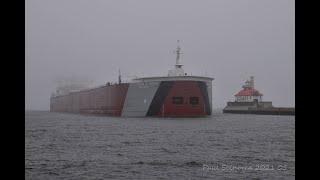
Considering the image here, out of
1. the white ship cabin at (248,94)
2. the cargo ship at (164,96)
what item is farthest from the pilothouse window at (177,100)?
the white ship cabin at (248,94)

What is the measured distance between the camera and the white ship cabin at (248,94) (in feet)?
265

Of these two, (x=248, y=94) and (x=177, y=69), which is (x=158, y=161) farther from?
(x=248, y=94)

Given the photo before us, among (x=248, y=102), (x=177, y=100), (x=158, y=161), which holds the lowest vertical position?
(x=158, y=161)

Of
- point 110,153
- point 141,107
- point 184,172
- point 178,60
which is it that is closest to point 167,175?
point 184,172

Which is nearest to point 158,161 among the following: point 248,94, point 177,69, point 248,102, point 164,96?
point 164,96

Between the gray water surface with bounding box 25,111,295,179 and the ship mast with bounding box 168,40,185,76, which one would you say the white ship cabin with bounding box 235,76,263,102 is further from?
the gray water surface with bounding box 25,111,295,179

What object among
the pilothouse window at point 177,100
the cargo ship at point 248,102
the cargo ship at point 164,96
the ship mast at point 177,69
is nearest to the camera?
the pilothouse window at point 177,100

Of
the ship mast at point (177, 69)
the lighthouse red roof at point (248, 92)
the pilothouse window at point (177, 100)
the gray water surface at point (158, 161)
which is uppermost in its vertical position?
the ship mast at point (177, 69)

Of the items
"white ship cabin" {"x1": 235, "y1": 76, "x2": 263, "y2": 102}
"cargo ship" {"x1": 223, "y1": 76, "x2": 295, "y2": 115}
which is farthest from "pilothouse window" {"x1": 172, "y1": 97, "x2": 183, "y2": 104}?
"white ship cabin" {"x1": 235, "y1": 76, "x2": 263, "y2": 102}

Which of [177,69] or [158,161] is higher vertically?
[177,69]

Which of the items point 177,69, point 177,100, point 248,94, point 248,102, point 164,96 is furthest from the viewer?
point 248,94

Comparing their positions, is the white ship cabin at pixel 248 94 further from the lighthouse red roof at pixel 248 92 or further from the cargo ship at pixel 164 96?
the cargo ship at pixel 164 96

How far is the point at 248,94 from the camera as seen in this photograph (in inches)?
3177
